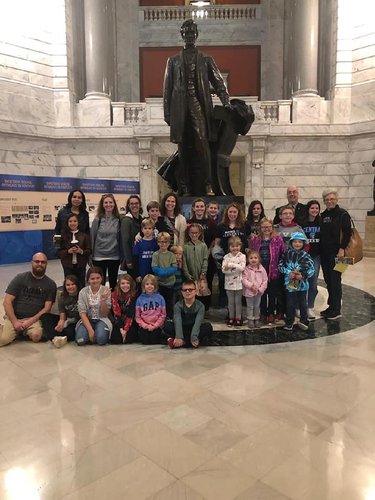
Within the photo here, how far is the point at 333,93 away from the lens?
14.3 m

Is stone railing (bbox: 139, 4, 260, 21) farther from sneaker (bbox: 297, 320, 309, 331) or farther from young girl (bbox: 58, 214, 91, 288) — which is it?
sneaker (bbox: 297, 320, 309, 331)

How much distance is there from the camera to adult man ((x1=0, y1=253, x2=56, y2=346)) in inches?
175

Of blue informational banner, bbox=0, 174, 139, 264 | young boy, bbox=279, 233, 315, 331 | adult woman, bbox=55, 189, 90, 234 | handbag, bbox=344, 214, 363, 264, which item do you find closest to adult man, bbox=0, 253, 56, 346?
adult woman, bbox=55, 189, 90, 234

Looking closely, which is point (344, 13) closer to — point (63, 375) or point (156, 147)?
point (156, 147)

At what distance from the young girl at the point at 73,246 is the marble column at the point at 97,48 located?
10852 millimetres

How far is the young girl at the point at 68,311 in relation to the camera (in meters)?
4.44

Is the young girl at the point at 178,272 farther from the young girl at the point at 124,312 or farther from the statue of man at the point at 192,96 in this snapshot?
the statue of man at the point at 192,96

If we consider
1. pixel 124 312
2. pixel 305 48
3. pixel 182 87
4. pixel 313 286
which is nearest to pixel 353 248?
pixel 313 286

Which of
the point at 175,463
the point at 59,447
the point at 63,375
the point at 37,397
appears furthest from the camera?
the point at 63,375

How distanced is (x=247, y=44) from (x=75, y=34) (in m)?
7.16

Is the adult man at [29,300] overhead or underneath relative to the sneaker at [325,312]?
overhead

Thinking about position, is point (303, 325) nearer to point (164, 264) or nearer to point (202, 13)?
point (164, 264)

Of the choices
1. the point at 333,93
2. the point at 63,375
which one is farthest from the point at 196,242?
the point at 333,93

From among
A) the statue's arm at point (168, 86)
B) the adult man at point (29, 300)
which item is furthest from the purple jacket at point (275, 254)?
the statue's arm at point (168, 86)
